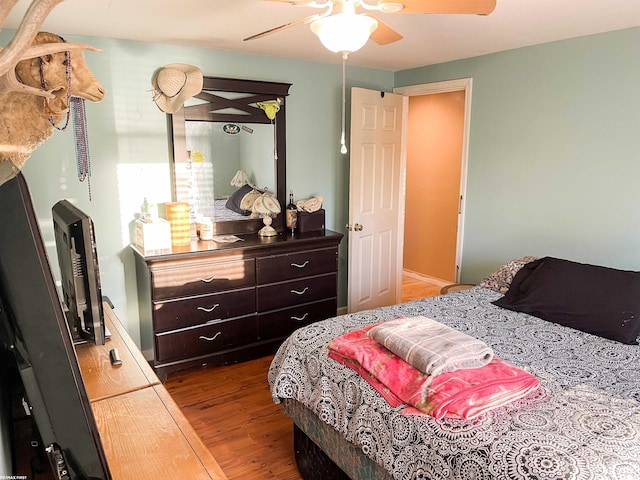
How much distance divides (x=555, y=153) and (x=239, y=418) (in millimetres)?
2719

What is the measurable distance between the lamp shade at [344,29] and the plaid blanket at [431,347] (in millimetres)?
Result: 1153

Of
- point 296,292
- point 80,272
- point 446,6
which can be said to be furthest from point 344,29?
point 296,292

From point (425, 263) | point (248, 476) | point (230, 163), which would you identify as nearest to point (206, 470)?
point (248, 476)

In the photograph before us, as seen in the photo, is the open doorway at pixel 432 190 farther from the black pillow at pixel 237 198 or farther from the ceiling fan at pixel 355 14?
the ceiling fan at pixel 355 14

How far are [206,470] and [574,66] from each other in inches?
125

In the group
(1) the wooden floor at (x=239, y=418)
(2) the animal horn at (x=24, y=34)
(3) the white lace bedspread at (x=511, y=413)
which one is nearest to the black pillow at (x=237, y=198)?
(1) the wooden floor at (x=239, y=418)

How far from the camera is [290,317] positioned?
3500mm

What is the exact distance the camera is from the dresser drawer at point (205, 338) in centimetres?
300

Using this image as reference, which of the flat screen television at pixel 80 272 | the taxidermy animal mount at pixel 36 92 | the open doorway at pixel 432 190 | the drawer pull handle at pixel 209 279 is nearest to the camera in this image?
the taxidermy animal mount at pixel 36 92

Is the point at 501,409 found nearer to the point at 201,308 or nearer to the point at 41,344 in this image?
the point at 41,344

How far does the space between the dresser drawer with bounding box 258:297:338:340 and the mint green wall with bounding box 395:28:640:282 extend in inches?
49.3

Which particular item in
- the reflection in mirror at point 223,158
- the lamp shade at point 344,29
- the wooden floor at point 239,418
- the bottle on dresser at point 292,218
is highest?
the lamp shade at point 344,29

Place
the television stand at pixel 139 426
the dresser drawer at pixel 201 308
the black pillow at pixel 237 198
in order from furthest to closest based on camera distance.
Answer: the black pillow at pixel 237 198 < the dresser drawer at pixel 201 308 < the television stand at pixel 139 426

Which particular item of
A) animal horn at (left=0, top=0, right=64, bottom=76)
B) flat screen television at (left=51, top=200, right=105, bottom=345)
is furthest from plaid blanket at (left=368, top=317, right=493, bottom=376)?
animal horn at (left=0, top=0, right=64, bottom=76)
